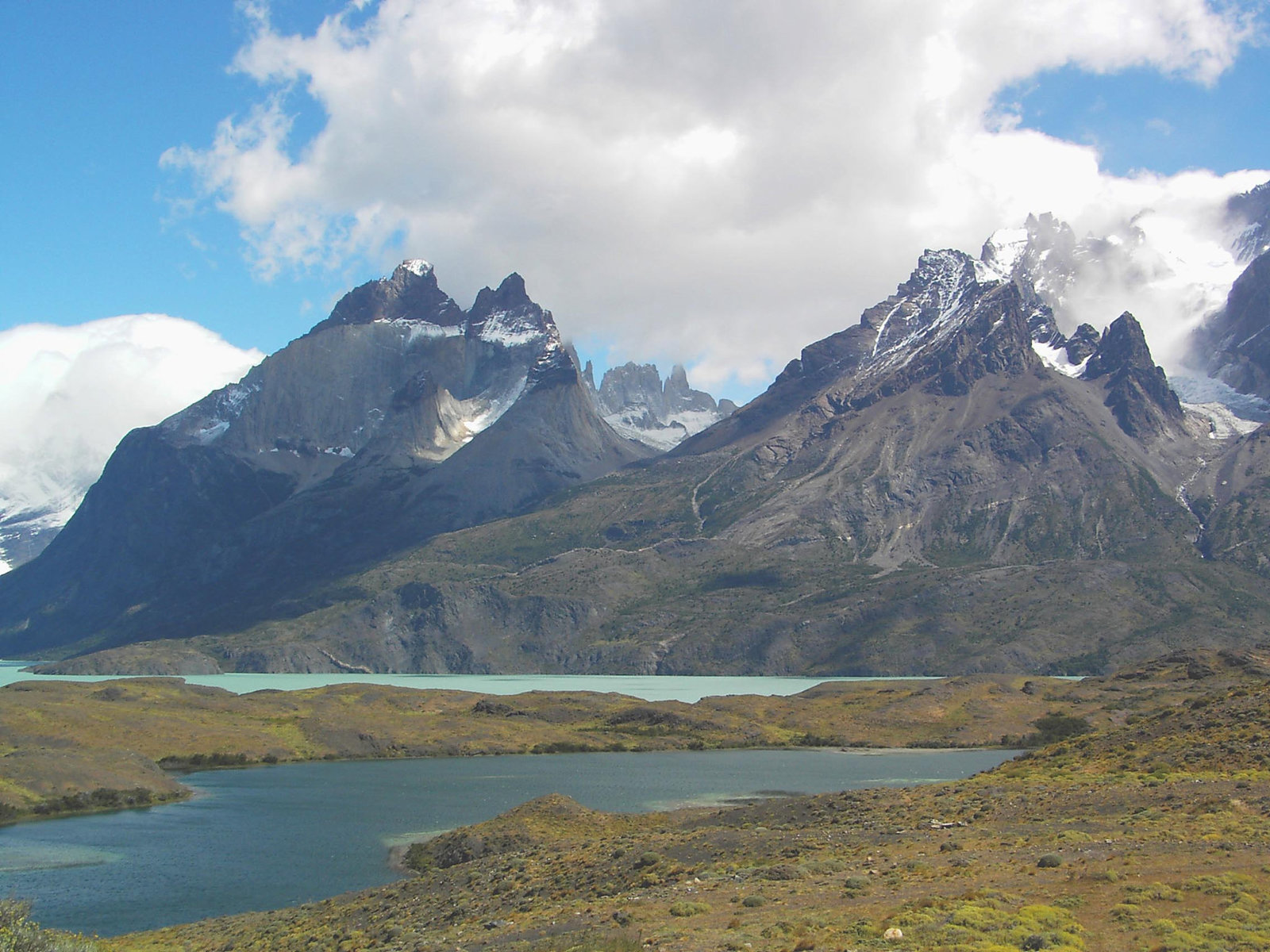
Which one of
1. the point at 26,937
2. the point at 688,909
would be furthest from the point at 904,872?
the point at 26,937

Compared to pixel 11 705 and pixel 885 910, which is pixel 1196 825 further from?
pixel 11 705

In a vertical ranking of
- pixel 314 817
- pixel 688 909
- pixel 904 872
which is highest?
pixel 904 872

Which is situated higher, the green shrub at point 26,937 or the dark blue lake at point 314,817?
the green shrub at point 26,937

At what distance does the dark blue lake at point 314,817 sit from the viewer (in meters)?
88.9

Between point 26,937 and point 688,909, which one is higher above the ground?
point 26,937

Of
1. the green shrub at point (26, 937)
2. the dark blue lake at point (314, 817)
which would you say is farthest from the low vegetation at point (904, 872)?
the green shrub at point (26, 937)

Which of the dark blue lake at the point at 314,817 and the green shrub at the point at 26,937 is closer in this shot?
the green shrub at the point at 26,937

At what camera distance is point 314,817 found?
12812 centimetres

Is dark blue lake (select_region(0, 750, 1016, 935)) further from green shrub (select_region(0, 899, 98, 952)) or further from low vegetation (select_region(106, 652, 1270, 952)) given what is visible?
green shrub (select_region(0, 899, 98, 952))

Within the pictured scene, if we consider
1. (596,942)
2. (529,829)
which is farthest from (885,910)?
(529,829)

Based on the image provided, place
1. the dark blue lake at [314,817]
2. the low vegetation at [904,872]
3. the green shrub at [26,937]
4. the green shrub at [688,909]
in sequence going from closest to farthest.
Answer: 1. the low vegetation at [904,872]
2. the green shrub at [26,937]
3. the green shrub at [688,909]
4. the dark blue lake at [314,817]

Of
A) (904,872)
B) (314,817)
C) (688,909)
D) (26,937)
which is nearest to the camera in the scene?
(26,937)

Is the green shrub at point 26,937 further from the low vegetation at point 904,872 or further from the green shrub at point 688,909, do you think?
the green shrub at point 688,909

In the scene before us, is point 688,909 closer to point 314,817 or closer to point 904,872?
point 904,872
